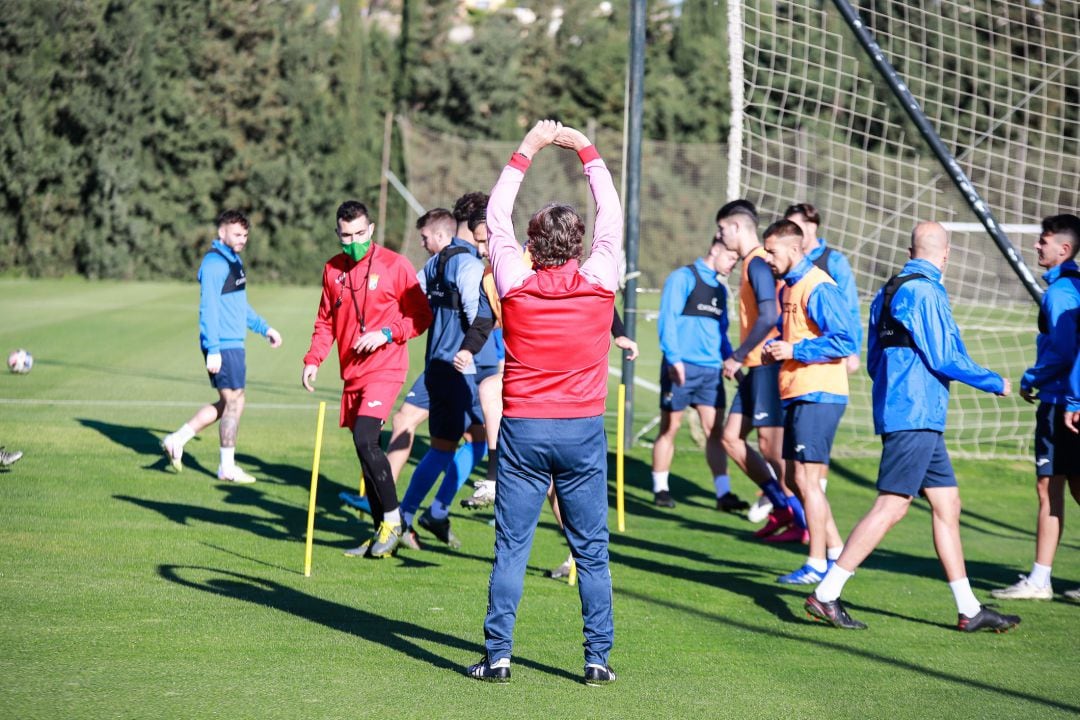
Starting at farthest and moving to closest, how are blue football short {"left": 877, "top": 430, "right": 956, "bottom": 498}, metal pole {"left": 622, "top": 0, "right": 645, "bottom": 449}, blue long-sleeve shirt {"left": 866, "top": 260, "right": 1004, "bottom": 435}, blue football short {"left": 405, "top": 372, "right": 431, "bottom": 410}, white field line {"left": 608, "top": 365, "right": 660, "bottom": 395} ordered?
white field line {"left": 608, "top": 365, "right": 660, "bottom": 395}, metal pole {"left": 622, "top": 0, "right": 645, "bottom": 449}, blue football short {"left": 405, "top": 372, "right": 431, "bottom": 410}, blue football short {"left": 877, "top": 430, "right": 956, "bottom": 498}, blue long-sleeve shirt {"left": 866, "top": 260, "right": 1004, "bottom": 435}

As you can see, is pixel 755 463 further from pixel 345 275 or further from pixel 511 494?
pixel 511 494

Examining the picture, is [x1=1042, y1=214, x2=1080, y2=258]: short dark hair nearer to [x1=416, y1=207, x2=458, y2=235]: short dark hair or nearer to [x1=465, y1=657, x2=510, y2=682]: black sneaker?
[x1=416, y1=207, x2=458, y2=235]: short dark hair

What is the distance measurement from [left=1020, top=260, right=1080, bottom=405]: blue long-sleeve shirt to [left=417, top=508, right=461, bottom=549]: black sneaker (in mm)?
3634

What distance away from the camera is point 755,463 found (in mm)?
9359

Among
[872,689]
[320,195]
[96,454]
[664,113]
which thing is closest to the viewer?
[872,689]

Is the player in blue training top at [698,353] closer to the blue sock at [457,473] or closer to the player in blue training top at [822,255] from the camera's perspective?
the player in blue training top at [822,255]

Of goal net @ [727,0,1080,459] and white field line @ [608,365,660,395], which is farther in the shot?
white field line @ [608,365,660,395]

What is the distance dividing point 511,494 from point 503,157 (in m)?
35.4

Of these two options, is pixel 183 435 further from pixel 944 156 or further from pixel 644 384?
pixel 644 384

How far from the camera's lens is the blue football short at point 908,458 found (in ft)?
21.1

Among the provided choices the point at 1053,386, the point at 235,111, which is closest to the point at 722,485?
the point at 1053,386

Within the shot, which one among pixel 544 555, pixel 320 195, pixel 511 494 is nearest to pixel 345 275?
pixel 544 555

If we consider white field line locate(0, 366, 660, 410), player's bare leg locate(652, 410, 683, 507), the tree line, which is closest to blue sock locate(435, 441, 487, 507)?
player's bare leg locate(652, 410, 683, 507)

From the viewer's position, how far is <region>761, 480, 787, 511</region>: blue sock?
9133 millimetres
